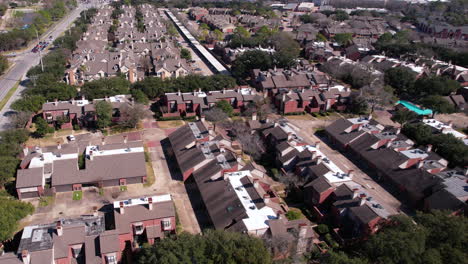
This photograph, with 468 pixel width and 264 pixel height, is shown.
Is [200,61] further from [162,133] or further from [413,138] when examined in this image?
[413,138]

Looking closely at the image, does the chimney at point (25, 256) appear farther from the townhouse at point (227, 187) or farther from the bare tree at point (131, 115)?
the bare tree at point (131, 115)

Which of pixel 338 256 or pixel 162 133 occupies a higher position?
pixel 338 256

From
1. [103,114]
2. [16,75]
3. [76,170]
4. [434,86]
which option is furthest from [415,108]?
[16,75]

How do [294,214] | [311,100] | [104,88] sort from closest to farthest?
[294,214], [104,88], [311,100]

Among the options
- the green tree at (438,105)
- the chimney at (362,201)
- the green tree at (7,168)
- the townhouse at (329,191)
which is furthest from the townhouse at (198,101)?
the chimney at (362,201)

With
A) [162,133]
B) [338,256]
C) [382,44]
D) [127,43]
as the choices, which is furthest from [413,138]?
[127,43]

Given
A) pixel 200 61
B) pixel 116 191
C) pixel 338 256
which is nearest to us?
pixel 338 256

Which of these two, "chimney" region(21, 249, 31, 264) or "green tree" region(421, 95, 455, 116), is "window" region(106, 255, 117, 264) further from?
"green tree" region(421, 95, 455, 116)

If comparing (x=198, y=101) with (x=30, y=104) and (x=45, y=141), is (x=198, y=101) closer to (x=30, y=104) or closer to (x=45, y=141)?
(x=45, y=141)
